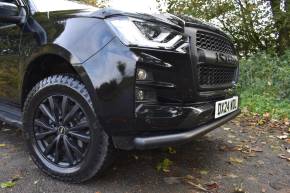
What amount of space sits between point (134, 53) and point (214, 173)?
139 centimetres

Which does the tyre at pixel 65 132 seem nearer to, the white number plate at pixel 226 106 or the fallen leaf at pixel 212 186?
the fallen leaf at pixel 212 186

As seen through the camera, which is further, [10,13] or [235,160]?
[235,160]

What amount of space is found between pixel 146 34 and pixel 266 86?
530cm

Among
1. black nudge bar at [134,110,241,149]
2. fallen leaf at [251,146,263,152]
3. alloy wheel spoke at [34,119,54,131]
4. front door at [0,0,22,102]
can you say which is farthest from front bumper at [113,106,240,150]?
fallen leaf at [251,146,263,152]

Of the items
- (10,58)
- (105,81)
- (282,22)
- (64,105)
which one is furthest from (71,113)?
(282,22)

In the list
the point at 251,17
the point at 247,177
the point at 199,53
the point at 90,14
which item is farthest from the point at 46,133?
the point at 251,17

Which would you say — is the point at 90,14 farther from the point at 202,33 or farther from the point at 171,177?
the point at 171,177

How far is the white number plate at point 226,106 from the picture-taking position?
9.64ft

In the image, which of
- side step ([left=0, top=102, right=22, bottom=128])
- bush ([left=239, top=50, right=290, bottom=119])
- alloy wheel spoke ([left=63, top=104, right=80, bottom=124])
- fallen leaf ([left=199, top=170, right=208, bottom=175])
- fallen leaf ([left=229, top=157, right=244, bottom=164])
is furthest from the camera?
bush ([left=239, top=50, right=290, bottom=119])

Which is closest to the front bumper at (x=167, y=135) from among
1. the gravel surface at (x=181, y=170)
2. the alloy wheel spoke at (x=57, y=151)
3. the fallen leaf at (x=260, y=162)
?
the gravel surface at (x=181, y=170)

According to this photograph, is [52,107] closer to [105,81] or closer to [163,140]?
[105,81]

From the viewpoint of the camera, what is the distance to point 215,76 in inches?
118

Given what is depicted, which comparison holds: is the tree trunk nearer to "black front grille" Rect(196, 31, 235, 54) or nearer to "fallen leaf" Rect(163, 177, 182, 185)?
"black front grille" Rect(196, 31, 235, 54)

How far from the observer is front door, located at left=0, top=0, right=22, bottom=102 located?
123 inches
